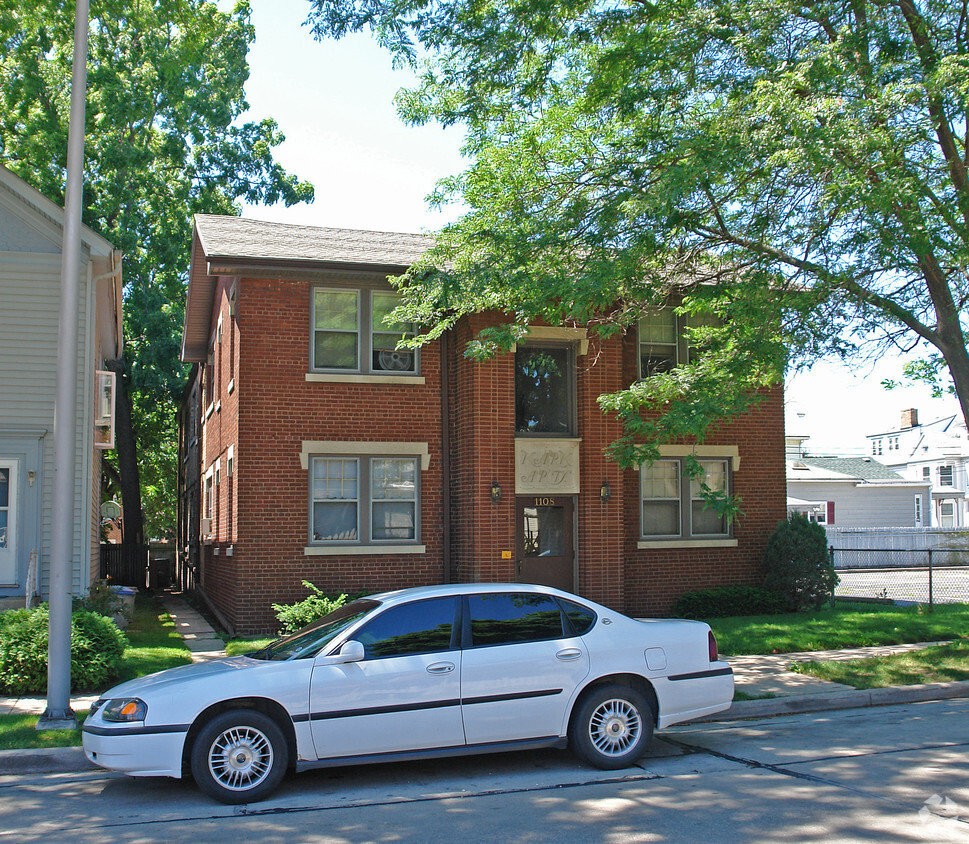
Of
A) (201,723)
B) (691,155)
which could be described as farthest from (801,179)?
(201,723)

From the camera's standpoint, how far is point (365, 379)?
51.9 feet

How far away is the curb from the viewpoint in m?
9.76

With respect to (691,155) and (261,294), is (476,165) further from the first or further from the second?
(261,294)

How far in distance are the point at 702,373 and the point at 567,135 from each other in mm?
3850

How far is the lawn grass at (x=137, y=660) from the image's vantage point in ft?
27.0

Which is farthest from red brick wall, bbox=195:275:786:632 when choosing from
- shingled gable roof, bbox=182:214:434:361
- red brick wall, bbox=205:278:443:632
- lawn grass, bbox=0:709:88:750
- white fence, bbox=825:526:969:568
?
white fence, bbox=825:526:969:568

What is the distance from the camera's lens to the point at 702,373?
12820 millimetres

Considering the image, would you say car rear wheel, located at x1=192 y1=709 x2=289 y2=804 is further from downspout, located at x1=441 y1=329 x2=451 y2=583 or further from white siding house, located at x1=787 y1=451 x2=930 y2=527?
white siding house, located at x1=787 y1=451 x2=930 y2=527

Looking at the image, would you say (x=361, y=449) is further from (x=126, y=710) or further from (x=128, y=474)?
(x=128, y=474)

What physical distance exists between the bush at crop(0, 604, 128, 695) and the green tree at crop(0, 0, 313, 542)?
16521 millimetres

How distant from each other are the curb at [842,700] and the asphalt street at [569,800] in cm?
117

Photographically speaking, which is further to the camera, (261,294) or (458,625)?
(261,294)

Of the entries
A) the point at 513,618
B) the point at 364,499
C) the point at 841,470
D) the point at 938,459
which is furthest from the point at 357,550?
the point at 938,459

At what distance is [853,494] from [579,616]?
38259mm
